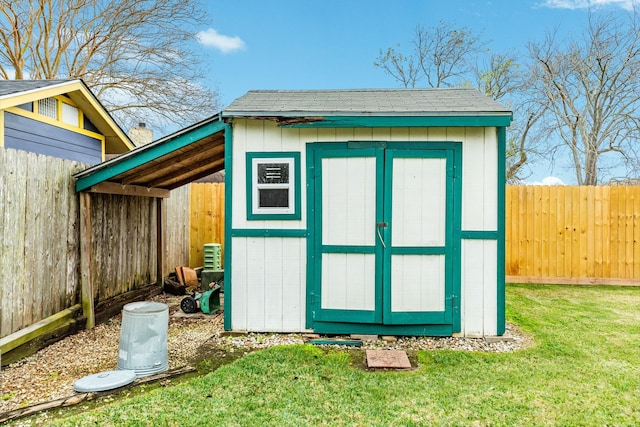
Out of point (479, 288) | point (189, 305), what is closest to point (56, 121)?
point (189, 305)

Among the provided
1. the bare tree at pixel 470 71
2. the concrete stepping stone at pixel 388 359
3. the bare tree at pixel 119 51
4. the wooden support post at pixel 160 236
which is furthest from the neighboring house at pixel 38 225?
the bare tree at pixel 470 71

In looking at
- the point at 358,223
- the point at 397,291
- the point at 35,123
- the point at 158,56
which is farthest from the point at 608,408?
the point at 158,56

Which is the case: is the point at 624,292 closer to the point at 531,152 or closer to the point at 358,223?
the point at 358,223

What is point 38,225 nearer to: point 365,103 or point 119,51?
point 365,103

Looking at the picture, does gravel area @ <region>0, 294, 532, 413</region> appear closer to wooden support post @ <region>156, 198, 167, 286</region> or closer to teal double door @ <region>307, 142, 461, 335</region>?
teal double door @ <region>307, 142, 461, 335</region>

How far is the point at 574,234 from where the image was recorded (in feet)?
26.2

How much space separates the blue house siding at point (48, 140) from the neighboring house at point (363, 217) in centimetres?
294

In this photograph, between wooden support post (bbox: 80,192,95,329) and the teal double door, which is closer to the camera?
the teal double door

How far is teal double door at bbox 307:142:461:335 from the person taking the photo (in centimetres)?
459

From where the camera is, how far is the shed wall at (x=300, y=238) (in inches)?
181

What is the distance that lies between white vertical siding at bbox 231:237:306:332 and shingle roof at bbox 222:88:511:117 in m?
1.43

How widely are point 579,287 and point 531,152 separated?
8.84 m

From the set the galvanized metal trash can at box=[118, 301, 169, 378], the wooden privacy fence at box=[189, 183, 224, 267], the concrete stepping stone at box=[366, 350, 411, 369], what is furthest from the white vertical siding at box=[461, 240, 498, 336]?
the wooden privacy fence at box=[189, 183, 224, 267]

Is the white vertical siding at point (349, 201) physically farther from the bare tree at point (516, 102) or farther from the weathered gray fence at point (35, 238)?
the bare tree at point (516, 102)
